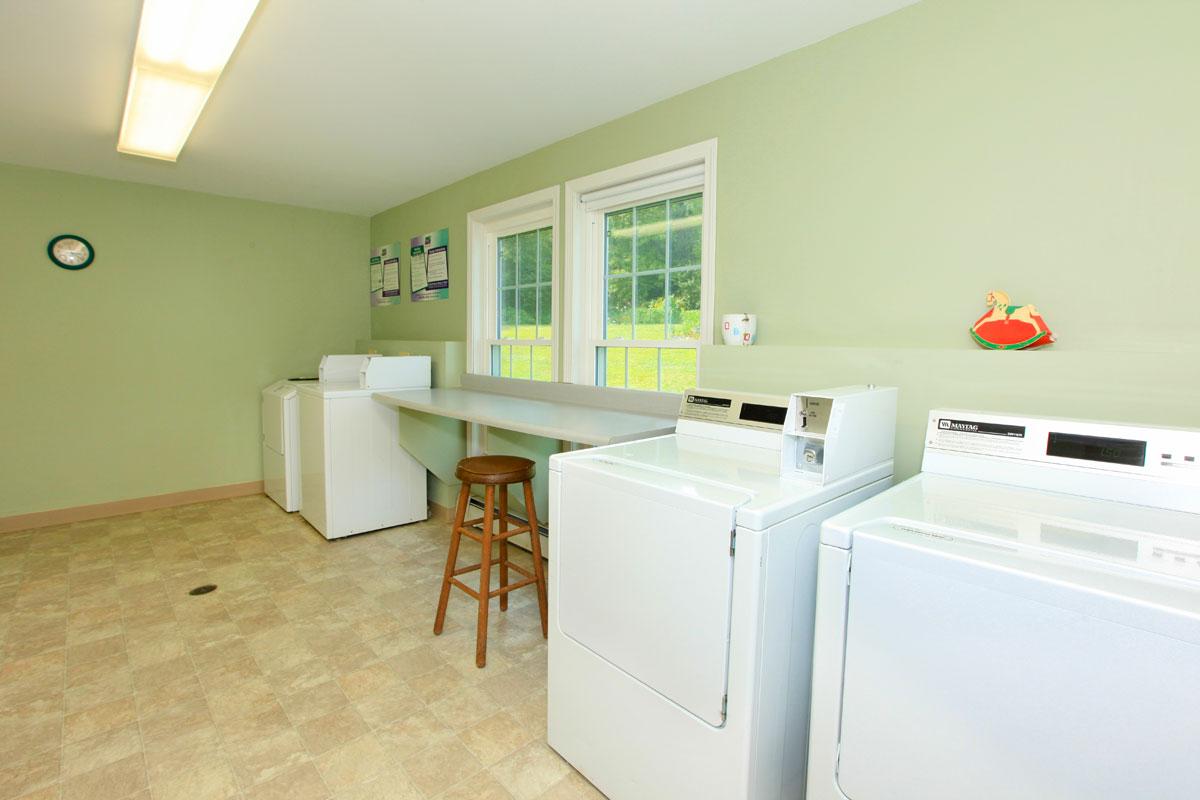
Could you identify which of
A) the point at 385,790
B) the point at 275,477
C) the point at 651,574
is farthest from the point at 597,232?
the point at 275,477

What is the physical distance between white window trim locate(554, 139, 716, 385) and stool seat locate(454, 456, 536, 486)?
70 cm

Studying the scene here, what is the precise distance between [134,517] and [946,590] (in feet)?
16.1

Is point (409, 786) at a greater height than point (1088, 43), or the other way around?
point (1088, 43)

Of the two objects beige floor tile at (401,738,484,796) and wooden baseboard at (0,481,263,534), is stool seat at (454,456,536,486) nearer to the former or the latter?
beige floor tile at (401,738,484,796)

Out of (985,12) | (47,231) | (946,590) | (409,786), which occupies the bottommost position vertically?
(409,786)

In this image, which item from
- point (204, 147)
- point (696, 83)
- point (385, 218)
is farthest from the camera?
point (385, 218)

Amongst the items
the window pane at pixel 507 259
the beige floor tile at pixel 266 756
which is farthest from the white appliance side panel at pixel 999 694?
the window pane at pixel 507 259

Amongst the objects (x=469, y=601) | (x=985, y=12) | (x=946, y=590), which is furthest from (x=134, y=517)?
(x=985, y=12)

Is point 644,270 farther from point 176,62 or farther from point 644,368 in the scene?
point 176,62

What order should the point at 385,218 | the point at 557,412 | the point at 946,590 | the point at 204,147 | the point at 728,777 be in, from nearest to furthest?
the point at 946,590 < the point at 728,777 < the point at 557,412 < the point at 204,147 < the point at 385,218

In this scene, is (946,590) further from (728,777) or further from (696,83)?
(696,83)

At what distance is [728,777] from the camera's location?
131 centimetres

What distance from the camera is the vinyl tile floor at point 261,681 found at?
1.69m

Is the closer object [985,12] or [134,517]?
[985,12]
